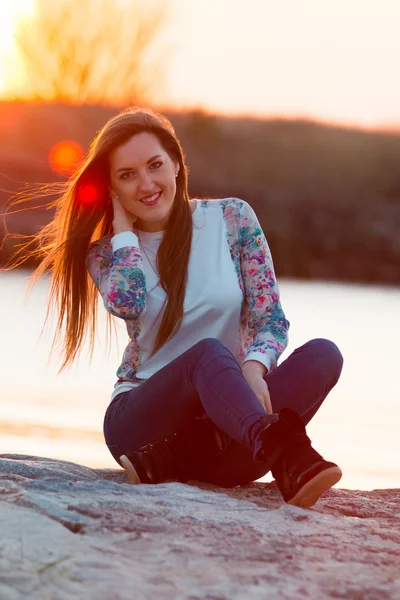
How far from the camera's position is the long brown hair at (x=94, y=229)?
3.16 metres

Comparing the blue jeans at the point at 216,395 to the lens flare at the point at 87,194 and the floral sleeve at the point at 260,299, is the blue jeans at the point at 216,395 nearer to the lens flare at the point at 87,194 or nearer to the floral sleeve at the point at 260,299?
the floral sleeve at the point at 260,299

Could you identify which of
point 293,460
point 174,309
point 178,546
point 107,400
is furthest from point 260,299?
point 107,400

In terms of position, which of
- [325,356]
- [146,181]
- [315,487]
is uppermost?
[146,181]

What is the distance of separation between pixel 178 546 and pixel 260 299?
122 cm

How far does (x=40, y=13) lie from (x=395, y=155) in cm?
902

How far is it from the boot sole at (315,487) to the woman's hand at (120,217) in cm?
113

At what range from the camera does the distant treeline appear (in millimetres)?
20609

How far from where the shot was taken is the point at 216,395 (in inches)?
104

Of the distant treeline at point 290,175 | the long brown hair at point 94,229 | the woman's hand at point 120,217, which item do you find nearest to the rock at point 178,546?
the long brown hair at point 94,229

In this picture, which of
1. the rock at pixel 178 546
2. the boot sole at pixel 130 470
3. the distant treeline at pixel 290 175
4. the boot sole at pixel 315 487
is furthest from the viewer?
the distant treeline at pixel 290 175

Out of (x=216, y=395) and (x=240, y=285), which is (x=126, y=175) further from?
(x=216, y=395)

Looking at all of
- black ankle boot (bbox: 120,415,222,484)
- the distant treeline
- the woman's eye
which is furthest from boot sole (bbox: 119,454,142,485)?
the distant treeline

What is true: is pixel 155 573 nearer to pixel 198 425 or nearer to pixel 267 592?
pixel 267 592

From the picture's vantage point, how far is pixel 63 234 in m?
3.29
